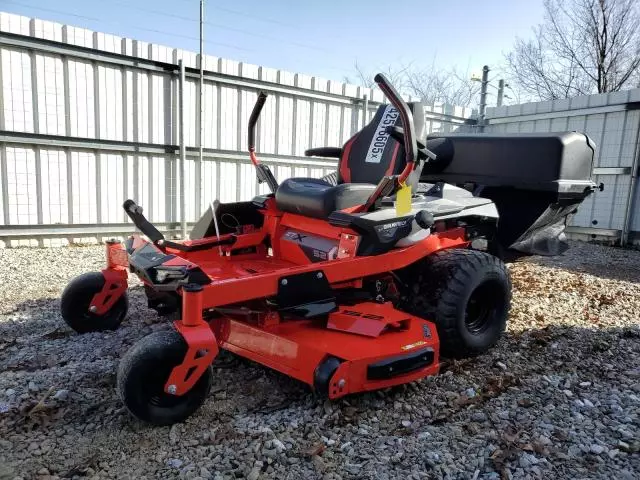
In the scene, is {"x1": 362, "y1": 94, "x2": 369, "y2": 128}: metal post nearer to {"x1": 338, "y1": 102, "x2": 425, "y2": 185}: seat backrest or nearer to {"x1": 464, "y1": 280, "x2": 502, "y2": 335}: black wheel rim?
{"x1": 338, "y1": 102, "x2": 425, "y2": 185}: seat backrest

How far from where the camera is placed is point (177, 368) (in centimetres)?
224

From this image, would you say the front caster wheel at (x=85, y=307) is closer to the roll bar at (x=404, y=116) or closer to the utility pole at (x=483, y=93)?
the roll bar at (x=404, y=116)

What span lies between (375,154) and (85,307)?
2.32 m

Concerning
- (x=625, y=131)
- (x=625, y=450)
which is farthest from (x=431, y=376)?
(x=625, y=131)

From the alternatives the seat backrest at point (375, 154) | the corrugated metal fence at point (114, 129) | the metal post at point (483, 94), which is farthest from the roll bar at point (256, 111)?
the metal post at point (483, 94)

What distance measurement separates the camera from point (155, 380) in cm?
231

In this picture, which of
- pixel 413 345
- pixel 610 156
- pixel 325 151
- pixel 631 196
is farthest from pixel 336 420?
pixel 610 156

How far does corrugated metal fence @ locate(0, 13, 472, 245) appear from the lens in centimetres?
625

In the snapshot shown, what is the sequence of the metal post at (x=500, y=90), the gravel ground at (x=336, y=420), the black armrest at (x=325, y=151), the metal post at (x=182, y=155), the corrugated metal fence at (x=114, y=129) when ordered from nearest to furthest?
1. the gravel ground at (x=336, y=420)
2. the black armrest at (x=325, y=151)
3. the corrugated metal fence at (x=114, y=129)
4. the metal post at (x=182, y=155)
5. the metal post at (x=500, y=90)

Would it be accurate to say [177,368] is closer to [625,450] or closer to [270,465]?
[270,465]

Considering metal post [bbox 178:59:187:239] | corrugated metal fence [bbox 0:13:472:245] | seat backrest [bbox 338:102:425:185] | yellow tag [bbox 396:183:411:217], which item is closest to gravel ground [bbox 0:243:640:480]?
yellow tag [bbox 396:183:411:217]

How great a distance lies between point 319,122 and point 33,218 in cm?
449

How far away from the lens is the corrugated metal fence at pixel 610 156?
8484 mm

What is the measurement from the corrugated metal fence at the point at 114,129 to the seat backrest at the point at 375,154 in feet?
12.6
